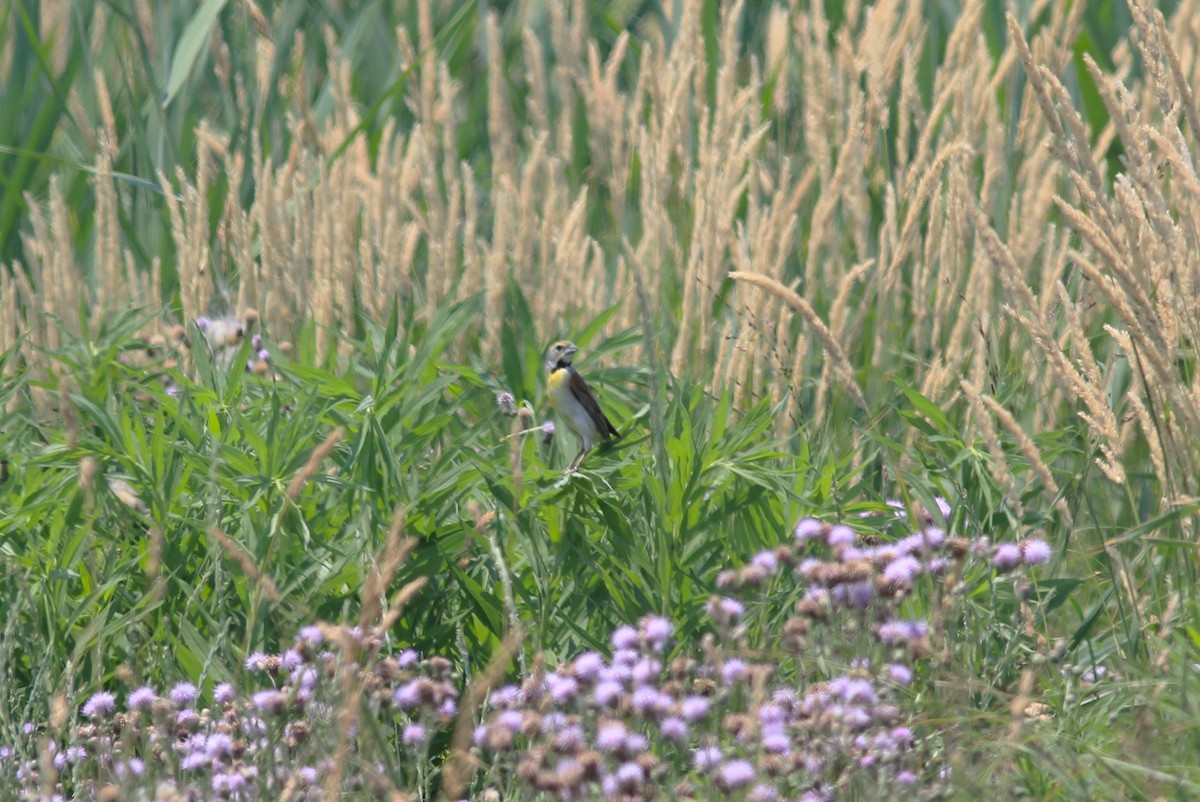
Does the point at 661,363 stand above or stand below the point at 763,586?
above

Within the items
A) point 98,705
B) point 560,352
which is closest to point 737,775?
point 98,705

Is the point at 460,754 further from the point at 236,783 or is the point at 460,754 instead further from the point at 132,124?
the point at 132,124

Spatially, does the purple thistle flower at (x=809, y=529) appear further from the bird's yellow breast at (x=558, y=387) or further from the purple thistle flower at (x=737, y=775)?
the bird's yellow breast at (x=558, y=387)

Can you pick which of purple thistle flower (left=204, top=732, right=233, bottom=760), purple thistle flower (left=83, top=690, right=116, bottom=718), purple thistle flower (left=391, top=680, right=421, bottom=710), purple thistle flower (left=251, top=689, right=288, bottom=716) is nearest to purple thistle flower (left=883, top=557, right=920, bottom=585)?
purple thistle flower (left=391, top=680, right=421, bottom=710)

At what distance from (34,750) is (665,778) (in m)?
1.36

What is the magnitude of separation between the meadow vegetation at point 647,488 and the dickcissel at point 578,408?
0.09 meters

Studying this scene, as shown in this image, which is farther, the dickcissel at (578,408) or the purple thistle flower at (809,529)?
the dickcissel at (578,408)

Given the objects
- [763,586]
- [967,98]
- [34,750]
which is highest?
[967,98]

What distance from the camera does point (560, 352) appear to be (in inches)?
154

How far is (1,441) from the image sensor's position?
3.55 metres

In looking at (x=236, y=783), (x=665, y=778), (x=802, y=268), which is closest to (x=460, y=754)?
(x=665, y=778)

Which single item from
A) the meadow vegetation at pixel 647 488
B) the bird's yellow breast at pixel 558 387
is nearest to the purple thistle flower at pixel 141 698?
the meadow vegetation at pixel 647 488

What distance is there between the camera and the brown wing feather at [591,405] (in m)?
3.59

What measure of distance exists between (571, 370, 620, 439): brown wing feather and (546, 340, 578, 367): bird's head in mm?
167
